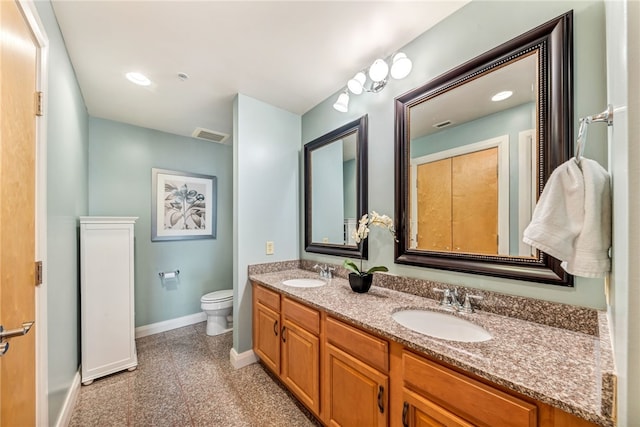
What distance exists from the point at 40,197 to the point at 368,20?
1975 millimetres

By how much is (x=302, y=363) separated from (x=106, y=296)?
182 cm

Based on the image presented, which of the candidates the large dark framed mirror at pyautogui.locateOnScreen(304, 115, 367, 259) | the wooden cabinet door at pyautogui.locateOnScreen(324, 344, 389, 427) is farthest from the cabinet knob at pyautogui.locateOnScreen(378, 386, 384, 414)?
the large dark framed mirror at pyautogui.locateOnScreen(304, 115, 367, 259)

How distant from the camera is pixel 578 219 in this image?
76cm

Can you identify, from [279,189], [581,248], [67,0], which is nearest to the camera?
[581,248]

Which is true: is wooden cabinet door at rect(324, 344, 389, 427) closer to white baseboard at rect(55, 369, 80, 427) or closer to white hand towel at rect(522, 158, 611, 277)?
white hand towel at rect(522, 158, 611, 277)

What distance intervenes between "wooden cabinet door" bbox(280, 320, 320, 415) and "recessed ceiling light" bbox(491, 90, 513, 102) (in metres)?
A: 1.66

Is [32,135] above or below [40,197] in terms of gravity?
above

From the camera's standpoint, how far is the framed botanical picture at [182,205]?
2.97m

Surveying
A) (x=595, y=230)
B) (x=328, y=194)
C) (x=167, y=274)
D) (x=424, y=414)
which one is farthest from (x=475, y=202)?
(x=167, y=274)

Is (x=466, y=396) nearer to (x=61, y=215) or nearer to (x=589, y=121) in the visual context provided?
(x=589, y=121)

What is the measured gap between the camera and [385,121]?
179 cm

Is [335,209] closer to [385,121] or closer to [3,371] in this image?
[385,121]

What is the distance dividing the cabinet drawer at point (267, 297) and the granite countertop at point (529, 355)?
0.62 m

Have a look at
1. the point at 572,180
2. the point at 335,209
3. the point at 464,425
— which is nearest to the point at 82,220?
the point at 335,209
